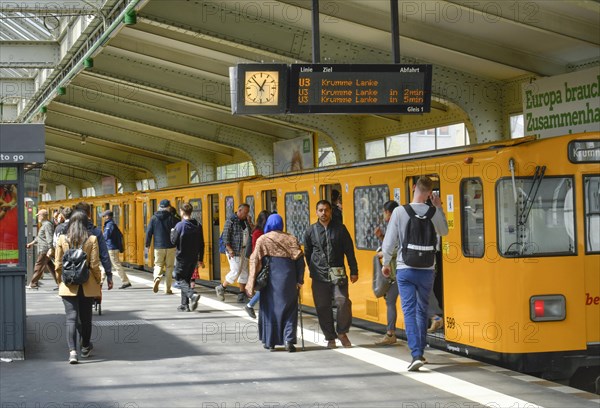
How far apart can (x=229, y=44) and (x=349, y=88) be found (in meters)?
4.29

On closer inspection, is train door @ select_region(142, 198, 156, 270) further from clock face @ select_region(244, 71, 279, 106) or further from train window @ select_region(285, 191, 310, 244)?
clock face @ select_region(244, 71, 279, 106)

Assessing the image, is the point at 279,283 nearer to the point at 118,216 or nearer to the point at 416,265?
the point at 416,265

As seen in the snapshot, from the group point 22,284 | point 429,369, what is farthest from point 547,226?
point 22,284

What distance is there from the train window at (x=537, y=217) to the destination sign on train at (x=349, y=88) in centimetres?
335

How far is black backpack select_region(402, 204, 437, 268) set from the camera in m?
9.12

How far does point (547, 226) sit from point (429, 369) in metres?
1.72

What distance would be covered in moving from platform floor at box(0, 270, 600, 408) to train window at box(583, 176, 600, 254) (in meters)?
1.41

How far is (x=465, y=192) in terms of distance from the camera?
9961 millimetres

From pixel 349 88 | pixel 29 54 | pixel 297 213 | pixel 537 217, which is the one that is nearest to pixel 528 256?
pixel 537 217

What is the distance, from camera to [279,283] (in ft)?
34.7

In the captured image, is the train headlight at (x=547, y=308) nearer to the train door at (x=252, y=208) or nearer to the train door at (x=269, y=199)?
the train door at (x=269, y=199)

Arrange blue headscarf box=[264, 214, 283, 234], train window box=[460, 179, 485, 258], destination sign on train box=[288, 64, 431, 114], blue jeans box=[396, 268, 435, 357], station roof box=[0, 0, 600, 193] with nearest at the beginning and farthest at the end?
blue jeans box=[396, 268, 435, 357]
train window box=[460, 179, 485, 258]
blue headscarf box=[264, 214, 283, 234]
destination sign on train box=[288, 64, 431, 114]
station roof box=[0, 0, 600, 193]


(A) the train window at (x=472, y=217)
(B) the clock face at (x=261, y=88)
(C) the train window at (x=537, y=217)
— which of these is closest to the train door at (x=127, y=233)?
(B) the clock face at (x=261, y=88)

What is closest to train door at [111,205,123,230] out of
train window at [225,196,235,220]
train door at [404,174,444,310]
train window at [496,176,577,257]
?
train window at [225,196,235,220]
